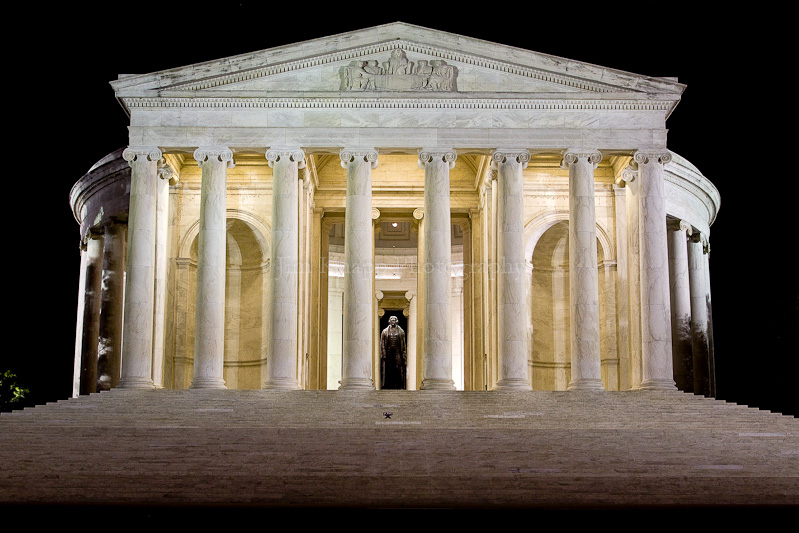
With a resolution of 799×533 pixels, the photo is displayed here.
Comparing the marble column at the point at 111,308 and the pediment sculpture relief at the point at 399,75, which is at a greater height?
the pediment sculpture relief at the point at 399,75

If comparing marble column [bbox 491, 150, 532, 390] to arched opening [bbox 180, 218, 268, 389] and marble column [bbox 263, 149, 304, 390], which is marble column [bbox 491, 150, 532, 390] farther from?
arched opening [bbox 180, 218, 268, 389]

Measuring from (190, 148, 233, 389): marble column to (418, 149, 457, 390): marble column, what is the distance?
10.4 metres

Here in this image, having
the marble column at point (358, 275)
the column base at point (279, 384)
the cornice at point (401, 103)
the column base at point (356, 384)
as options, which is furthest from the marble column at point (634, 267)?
the column base at point (279, 384)

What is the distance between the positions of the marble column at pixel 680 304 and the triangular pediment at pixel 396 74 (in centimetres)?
1327

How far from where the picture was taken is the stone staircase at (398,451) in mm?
33438

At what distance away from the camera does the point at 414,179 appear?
67750 millimetres

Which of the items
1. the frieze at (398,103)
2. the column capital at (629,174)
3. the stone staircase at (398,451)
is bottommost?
the stone staircase at (398,451)

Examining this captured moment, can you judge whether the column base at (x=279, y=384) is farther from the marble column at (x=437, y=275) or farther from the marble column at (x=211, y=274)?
the marble column at (x=437, y=275)

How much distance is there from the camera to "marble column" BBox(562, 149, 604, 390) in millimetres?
56312

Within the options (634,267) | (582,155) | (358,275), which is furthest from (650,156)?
(358,275)

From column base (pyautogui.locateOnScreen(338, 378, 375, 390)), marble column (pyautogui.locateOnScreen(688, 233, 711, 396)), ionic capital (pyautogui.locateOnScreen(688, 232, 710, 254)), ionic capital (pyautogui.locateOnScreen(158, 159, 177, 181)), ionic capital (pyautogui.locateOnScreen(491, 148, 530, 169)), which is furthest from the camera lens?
ionic capital (pyautogui.locateOnScreen(688, 232, 710, 254))

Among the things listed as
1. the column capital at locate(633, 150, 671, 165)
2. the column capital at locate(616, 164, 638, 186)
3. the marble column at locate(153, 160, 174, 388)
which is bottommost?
the marble column at locate(153, 160, 174, 388)

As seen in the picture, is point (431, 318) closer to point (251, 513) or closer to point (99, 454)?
point (99, 454)

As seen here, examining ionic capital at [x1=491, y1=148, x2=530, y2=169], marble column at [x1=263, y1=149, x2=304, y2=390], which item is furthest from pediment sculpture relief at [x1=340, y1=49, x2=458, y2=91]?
marble column at [x1=263, y1=149, x2=304, y2=390]
